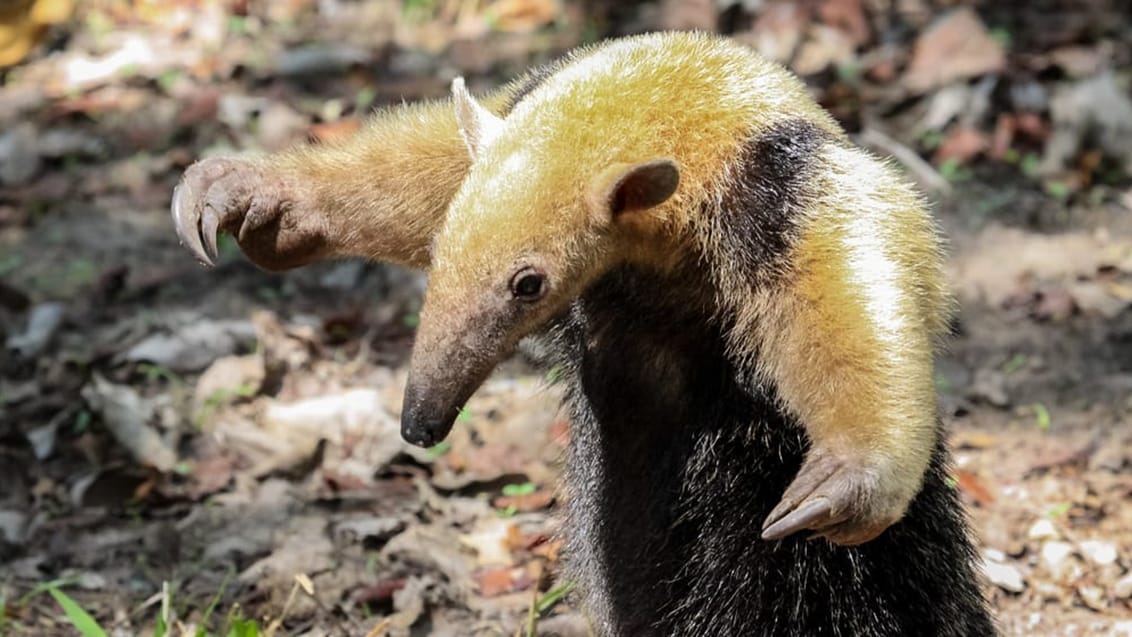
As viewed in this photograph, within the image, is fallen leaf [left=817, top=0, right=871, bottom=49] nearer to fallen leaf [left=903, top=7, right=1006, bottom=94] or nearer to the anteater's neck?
fallen leaf [left=903, top=7, right=1006, bottom=94]

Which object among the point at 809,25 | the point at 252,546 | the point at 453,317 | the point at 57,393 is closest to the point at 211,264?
the point at 453,317

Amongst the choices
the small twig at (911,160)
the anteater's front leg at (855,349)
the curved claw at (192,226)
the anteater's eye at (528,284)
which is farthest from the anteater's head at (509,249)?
the small twig at (911,160)

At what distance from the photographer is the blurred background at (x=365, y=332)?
5.79 meters

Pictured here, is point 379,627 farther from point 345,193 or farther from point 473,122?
point 473,122

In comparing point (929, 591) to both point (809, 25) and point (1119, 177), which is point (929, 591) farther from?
point (809, 25)

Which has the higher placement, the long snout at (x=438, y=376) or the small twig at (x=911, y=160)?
the long snout at (x=438, y=376)

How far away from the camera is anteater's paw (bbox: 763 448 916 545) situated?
3.55 meters

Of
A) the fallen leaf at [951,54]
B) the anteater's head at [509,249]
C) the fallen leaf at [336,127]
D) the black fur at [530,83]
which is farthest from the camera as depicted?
the fallen leaf at [951,54]

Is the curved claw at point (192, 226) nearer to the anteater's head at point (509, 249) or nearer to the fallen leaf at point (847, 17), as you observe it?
the anteater's head at point (509, 249)

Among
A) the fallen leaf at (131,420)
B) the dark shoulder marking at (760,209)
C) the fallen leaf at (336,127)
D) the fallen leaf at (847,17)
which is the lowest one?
the fallen leaf at (336,127)

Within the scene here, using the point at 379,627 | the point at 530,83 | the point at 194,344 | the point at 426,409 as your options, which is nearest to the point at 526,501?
the point at 379,627

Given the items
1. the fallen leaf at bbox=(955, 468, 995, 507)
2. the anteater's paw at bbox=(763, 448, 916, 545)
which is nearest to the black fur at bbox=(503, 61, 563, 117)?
the anteater's paw at bbox=(763, 448, 916, 545)

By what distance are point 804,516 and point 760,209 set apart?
87 cm

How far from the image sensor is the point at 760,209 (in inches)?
158
